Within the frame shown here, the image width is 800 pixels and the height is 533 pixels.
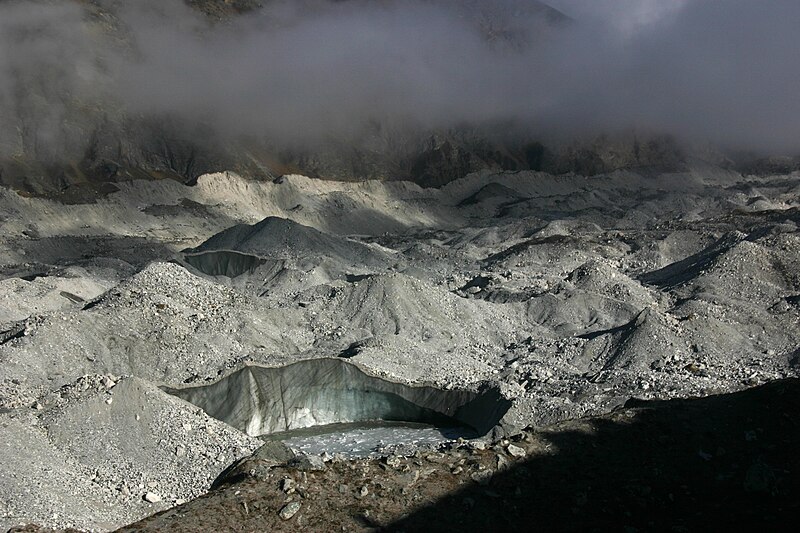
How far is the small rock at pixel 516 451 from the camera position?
47.1ft

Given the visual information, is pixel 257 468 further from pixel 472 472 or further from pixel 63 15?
pixel 63 15

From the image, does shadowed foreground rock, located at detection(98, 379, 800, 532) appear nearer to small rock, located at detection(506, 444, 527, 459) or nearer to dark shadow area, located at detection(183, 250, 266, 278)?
small rock, located at detection(506, 444, 527, 459)

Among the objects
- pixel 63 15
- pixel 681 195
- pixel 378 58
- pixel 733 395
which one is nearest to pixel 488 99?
pixel 378 58

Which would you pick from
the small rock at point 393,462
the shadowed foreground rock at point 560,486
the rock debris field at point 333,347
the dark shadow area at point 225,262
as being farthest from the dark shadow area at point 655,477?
the dark shadow area at point 225,262

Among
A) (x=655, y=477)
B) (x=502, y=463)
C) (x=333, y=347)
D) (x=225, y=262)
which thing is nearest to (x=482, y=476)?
(x=502, y=463)

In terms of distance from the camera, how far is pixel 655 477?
13.6 m

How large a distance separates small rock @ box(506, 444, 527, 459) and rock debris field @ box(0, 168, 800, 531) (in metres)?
0.04

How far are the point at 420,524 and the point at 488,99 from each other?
314 feet

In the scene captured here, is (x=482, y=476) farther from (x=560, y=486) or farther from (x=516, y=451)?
(x=560, y=486)

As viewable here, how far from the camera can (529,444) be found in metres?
14.9

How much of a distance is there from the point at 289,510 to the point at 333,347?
15.2 metres

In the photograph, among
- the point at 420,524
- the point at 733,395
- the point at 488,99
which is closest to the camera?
the point at 420,524

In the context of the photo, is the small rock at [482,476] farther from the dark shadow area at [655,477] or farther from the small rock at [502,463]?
the small rock at [502,463]

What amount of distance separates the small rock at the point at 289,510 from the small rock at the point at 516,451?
385cm
